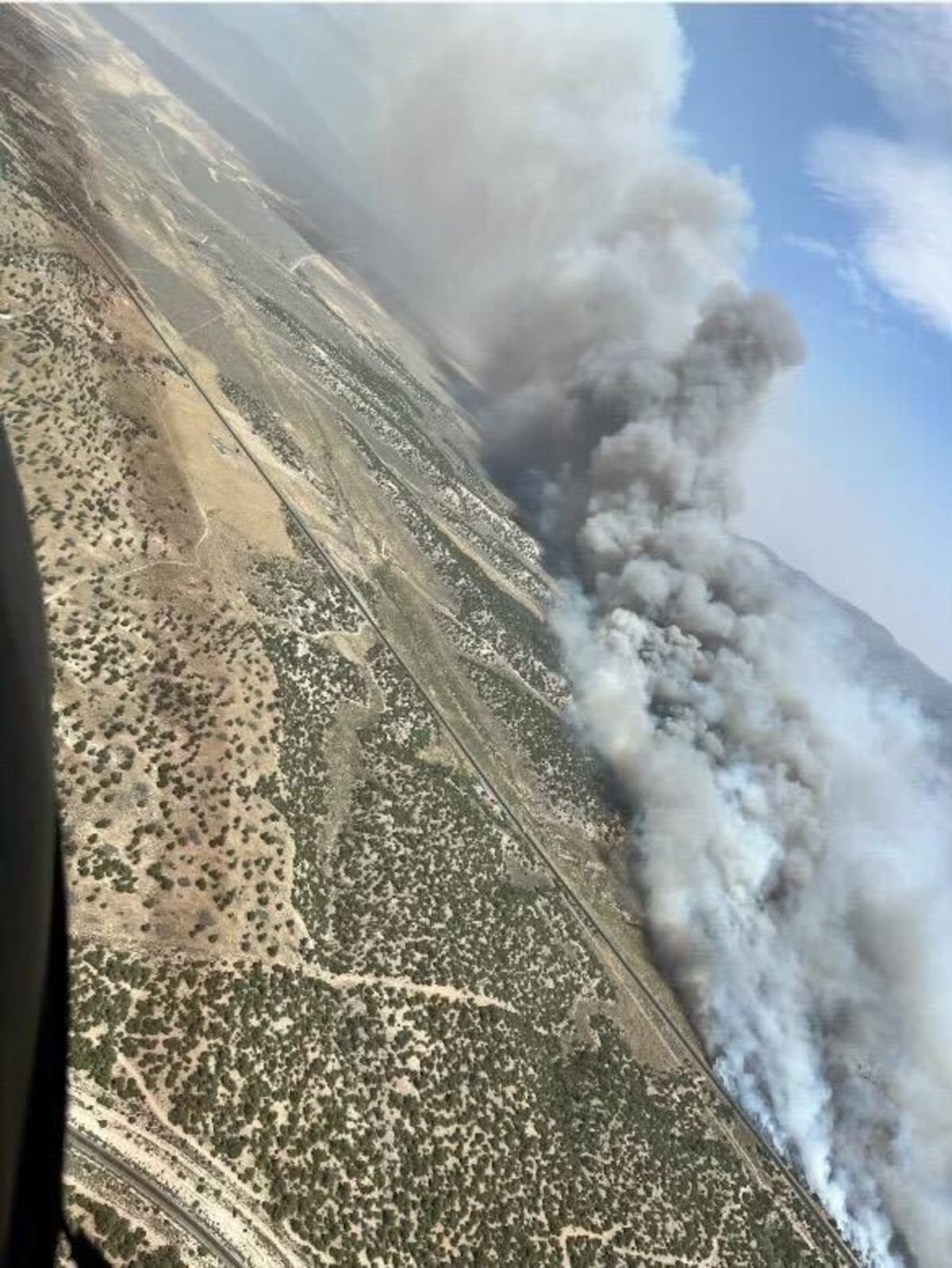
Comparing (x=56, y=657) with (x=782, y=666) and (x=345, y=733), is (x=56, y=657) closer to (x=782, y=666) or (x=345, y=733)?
(x=345, y=733)

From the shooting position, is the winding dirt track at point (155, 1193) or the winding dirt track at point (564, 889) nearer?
the winding dirt track at point (155, 1193)

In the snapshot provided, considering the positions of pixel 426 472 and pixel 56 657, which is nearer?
pixel 56 657

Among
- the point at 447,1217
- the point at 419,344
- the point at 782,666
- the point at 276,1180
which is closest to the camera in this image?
the point at 276,1180

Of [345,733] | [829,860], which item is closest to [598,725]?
[829,860]

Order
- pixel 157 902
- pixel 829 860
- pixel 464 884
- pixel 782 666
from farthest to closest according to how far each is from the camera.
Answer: pixel 782 666 → pixel 829 860 → pixel 464 884 → pixel 157 902

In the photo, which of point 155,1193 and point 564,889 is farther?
point 564,889

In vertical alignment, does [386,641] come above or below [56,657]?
above

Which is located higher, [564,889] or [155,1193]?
[564,889]

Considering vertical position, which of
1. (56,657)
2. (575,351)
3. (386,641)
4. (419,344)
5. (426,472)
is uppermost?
(575,351)

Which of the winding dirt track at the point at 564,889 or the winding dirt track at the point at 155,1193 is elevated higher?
Result: the winding dirt track at the point at 564,889

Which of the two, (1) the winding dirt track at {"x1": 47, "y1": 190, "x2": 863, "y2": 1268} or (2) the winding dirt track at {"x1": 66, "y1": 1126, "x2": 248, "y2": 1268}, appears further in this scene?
(1) the winding dirt track at {"x1": 47, "y1": 190, "x2": 863, "y2": 1268}

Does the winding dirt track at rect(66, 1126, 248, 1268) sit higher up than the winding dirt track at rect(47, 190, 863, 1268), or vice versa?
the winding dirt track at rect(47, 190, 863, 1268)
